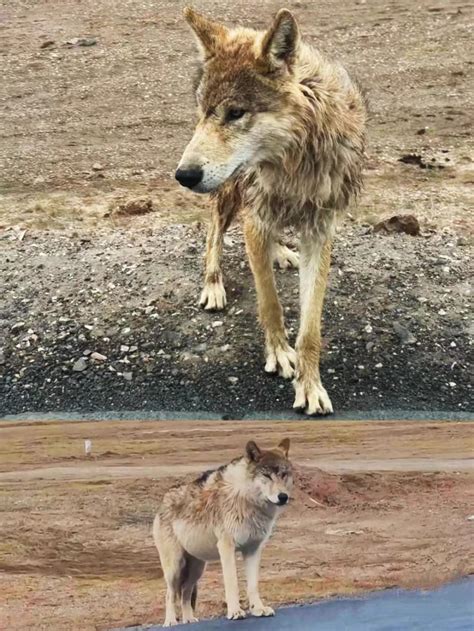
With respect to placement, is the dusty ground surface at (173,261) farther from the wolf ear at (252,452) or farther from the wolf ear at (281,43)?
the wolf ear at (252,452)

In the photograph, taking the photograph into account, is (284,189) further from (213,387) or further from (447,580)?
(447,580)

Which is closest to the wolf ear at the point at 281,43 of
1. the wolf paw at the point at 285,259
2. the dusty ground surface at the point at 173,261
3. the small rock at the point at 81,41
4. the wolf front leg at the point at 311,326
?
the wolf front leg at the point at 311,326

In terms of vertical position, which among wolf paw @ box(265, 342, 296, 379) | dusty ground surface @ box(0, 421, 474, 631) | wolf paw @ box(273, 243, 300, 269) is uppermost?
dusty ground surface @ box(0, 421, 474, 631)

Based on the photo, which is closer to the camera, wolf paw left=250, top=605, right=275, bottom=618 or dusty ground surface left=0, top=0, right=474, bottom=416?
wolf paw left=250, top=605, right=275, bottom=618

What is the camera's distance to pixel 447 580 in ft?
7.89

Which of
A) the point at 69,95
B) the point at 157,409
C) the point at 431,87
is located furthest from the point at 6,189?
the point at 431,87

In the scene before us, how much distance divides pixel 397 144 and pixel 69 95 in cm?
411

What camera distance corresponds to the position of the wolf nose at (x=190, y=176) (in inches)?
146

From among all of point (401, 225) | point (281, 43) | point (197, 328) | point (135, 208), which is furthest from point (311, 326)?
point (135, 208)

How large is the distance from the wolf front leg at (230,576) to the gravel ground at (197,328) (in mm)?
2130

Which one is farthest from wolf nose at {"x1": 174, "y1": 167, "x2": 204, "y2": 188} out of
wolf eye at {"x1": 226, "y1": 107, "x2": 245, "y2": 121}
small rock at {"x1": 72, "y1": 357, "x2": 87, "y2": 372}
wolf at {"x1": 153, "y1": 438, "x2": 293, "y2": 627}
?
wolf at {"x1": 153, "y1": 438, "x2": 293, "y2": 627}

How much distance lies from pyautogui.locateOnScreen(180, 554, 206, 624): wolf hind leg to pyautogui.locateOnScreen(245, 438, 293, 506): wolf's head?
0.85 ft

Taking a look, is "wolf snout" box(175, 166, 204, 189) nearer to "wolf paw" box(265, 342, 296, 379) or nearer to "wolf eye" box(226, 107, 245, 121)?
"wolf eye" box(226, 107, 245, 121)

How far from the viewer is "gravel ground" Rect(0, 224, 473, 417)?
4.48 meters
